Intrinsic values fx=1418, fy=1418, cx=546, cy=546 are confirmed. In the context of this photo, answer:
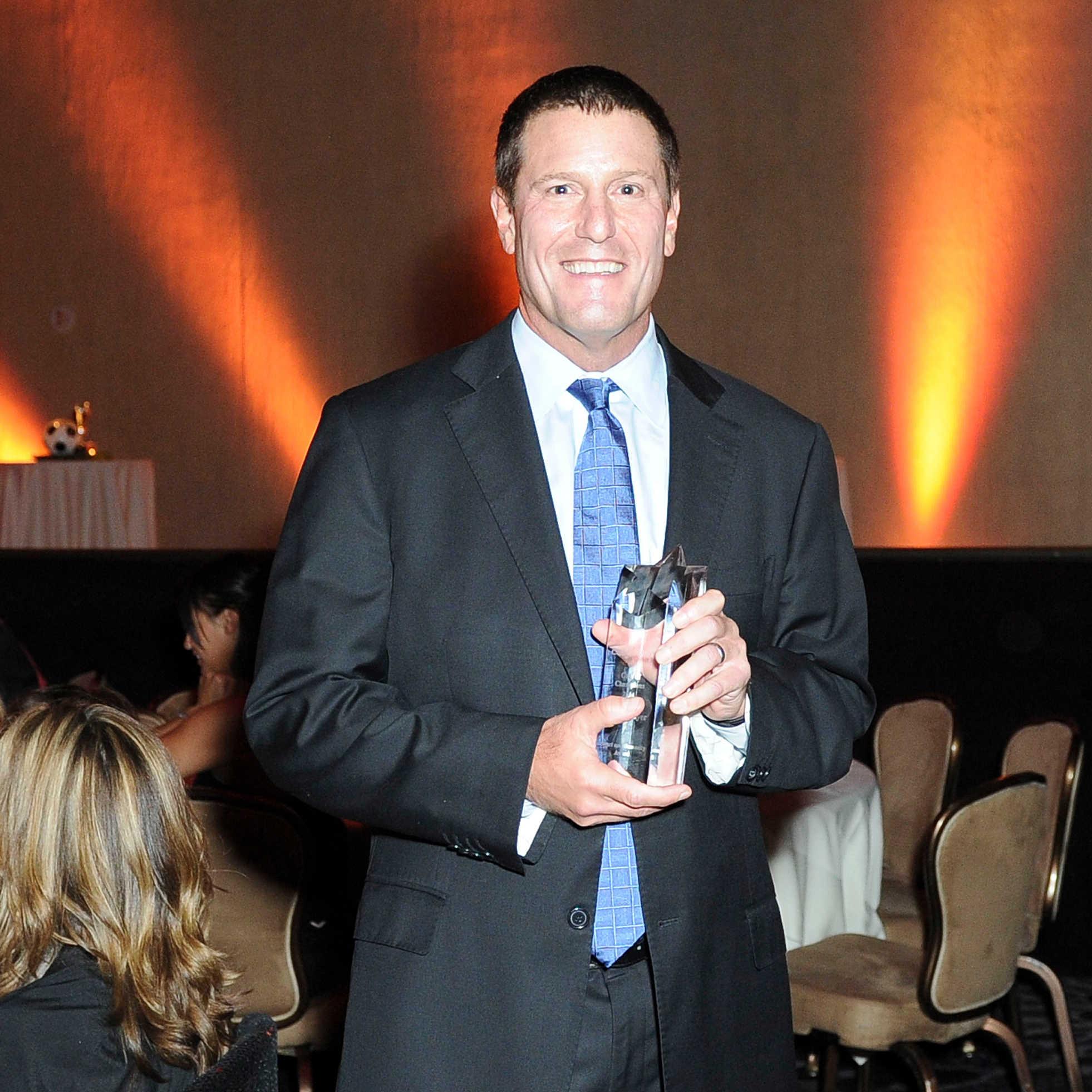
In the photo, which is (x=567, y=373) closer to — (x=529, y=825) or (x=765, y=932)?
(x=529, y=825)

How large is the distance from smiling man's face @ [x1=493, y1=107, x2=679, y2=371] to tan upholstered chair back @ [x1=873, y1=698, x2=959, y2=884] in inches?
118

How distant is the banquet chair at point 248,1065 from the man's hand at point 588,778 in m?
0.34

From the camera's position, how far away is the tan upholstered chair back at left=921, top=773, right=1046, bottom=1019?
2816 millimetres

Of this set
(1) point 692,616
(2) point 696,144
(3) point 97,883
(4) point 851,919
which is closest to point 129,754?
(3) point 97,883

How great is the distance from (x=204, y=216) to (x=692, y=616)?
781 cm

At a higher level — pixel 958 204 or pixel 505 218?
pixel 958 204

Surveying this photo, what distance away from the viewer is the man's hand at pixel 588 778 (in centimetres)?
120

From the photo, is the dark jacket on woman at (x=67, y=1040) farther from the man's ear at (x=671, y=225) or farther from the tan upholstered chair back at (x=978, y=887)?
the tan upholstered chair back at (x=978, y=887)

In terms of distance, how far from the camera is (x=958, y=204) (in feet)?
21.9


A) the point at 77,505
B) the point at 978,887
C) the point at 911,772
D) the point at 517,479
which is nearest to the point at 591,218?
the point at 517,479

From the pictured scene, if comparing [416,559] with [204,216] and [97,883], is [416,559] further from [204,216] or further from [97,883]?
[204,216]

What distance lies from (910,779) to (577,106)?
328 centimetres

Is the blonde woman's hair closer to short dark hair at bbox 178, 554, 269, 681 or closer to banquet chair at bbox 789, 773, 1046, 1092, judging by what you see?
banquet chair at bbox 789, 773, 1046, 1092

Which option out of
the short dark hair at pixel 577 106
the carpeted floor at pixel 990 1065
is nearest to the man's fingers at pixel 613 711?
the short dark hair at pixel 577 106
